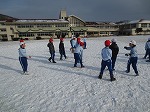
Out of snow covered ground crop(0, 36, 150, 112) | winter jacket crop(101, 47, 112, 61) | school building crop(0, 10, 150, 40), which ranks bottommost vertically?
snow covered ground crop(0, 36, 150, 112)

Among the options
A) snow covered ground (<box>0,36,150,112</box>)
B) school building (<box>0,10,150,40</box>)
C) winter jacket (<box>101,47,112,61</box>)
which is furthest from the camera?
school building (<box>0,10,150,40</box>)

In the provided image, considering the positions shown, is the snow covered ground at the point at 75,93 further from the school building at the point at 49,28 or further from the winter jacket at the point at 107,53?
the school building at the point at 49,28

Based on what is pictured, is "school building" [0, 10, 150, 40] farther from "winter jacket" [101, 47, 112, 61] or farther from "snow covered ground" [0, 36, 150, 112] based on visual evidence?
"winter jacket" [101, 47, 112, 61]

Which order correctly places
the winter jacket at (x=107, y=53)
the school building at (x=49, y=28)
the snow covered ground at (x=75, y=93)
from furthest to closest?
the school building at (x=49, y=28)
the winter jacket at (x=107, y=53)
the snow covered ground at (x=75, y=93)

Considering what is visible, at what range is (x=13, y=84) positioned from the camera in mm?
7492

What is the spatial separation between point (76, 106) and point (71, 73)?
3.95 metres

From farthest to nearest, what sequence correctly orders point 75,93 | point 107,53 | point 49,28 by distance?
1. point 49,28
2. point 107,53
3. point 75,93

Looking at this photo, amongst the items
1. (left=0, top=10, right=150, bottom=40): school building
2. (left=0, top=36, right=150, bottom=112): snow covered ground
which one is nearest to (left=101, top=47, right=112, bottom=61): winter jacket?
(left=0, top=36, right=150, bottom=112): snow covered ground

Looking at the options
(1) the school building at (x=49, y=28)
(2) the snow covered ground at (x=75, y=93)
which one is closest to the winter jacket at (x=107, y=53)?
(2) the snow covered ground at (x=75, y=93)

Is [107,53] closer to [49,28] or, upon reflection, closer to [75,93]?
[75,93]

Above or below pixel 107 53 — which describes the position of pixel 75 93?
below

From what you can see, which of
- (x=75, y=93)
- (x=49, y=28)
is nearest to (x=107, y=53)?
(x=75, y=93)

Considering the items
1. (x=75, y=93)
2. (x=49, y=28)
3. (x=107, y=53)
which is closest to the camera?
(x=75, y=93)

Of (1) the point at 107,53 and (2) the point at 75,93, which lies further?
(1) the point at 107,53
